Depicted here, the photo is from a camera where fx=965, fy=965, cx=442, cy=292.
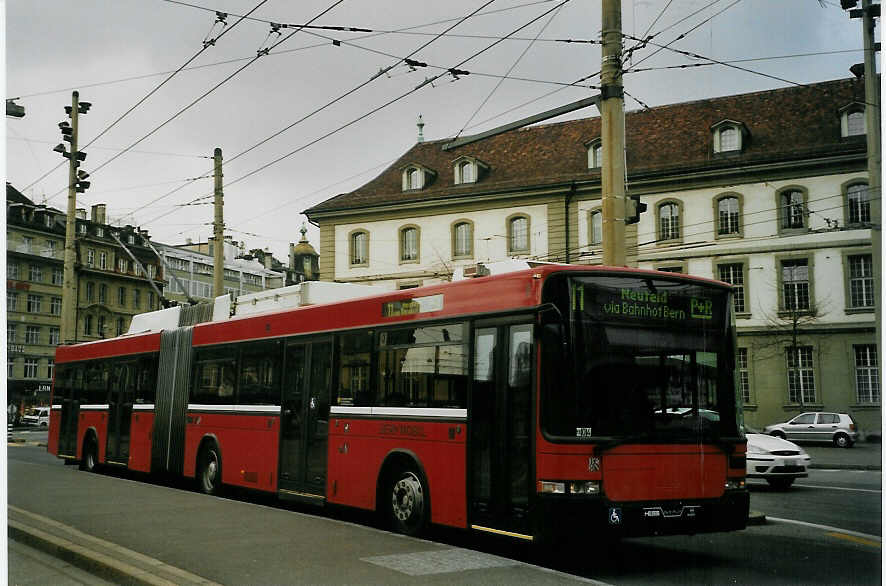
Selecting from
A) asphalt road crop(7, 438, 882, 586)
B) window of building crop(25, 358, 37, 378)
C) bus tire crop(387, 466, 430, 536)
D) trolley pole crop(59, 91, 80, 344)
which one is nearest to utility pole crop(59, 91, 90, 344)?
trolley pole crop(59, 91, 80, 344)

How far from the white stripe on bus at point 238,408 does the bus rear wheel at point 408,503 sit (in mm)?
3459

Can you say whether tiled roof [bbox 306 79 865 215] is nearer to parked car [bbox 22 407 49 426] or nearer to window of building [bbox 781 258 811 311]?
window of building [bbox 781 258 811 311]

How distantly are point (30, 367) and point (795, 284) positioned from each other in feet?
74.8

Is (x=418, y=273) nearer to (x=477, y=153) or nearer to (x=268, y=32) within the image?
(x=477, y=153)

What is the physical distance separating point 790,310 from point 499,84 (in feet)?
49.2

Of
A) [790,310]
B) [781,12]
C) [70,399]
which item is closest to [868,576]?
[781,12]

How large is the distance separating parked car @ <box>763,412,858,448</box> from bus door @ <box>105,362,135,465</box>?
52.9 ft

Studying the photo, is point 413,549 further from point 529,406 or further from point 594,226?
point 594,226

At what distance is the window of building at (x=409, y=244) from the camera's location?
45.9 metres

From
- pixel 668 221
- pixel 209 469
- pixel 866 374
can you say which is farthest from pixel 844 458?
pixel 209 469

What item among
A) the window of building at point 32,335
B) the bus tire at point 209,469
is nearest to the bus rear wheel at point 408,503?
the bus tire at point 209,469

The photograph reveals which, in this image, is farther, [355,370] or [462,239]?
[462,239]

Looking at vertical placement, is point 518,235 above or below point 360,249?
above

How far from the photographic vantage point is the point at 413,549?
29.1 feet
